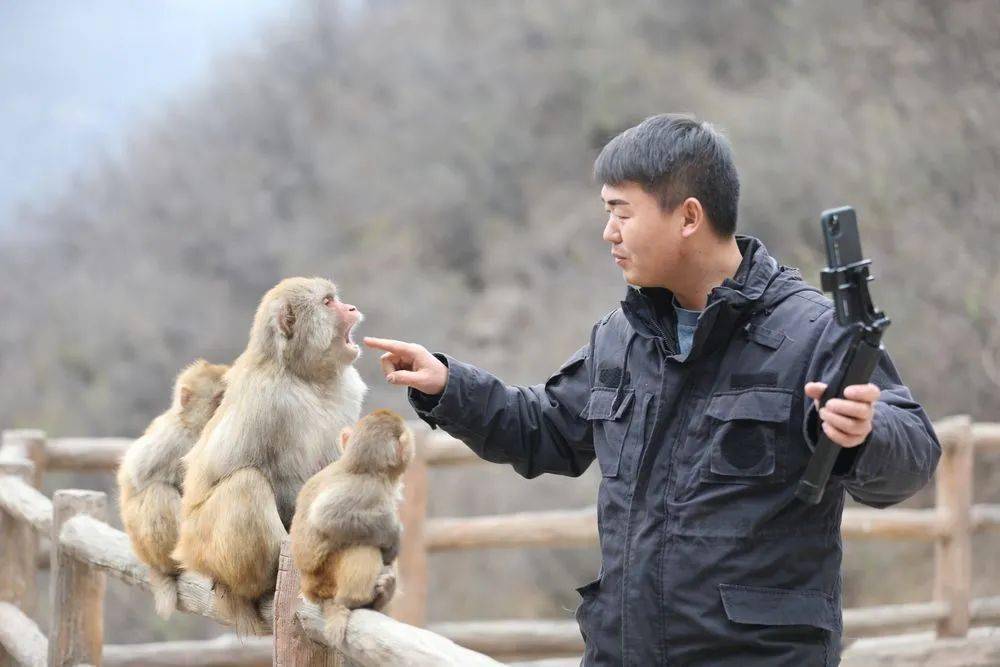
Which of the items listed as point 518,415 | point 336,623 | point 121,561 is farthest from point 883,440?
point 121,561

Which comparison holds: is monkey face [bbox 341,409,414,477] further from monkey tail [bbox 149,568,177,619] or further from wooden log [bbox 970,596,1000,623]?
wooden log [bbox 970,596,1000,623]

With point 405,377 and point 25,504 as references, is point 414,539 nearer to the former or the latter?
point 25,504

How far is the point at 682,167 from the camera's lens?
7.30ft

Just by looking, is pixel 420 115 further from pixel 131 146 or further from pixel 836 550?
pixel 836 550

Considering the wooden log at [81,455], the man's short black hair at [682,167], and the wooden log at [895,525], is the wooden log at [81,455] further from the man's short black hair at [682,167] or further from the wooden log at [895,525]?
the man's short black hair at [682,167]

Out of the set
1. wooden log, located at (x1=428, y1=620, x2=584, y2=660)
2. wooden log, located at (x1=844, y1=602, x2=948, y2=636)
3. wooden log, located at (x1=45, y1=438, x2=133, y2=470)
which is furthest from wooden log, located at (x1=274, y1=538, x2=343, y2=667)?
wooden log, located at (x1=844, y1=602, x2=948, y2=636)

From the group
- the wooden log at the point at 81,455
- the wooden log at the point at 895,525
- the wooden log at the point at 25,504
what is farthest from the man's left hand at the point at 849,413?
the wooden log at the point at 81,455

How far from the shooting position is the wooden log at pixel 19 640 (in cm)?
413

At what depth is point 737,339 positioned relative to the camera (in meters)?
2.16

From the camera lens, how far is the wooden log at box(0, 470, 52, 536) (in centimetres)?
416

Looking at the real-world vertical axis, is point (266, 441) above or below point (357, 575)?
above

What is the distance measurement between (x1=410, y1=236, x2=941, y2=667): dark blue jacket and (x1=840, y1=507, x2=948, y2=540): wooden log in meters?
3.75

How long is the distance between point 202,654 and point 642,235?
382 centimetres

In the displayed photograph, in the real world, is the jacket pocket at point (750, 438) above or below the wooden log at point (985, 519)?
below
